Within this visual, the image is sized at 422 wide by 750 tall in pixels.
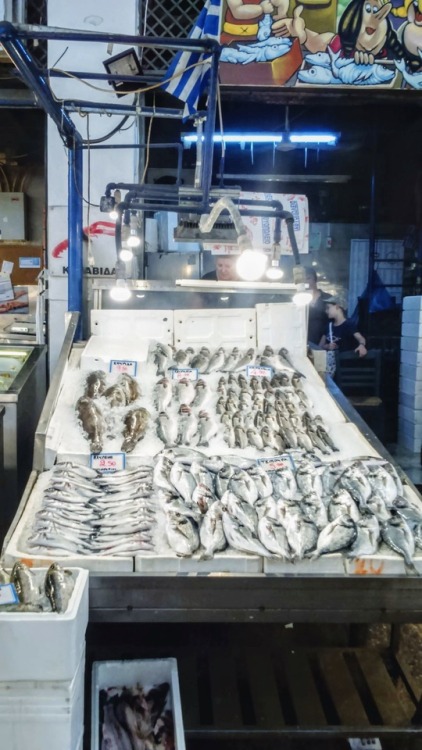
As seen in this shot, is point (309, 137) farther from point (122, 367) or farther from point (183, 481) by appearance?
point (183, 481)

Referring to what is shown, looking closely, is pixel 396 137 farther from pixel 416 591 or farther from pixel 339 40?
pixel 416 591

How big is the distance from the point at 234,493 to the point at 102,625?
68.3 inches

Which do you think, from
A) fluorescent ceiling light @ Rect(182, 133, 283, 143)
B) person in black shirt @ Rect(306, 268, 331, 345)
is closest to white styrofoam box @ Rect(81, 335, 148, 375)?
person in black shirt @ Rect(306, 268, 331, 345)

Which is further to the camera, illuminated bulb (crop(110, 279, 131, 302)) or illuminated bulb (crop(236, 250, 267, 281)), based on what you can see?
illuminated bulb (crop(110, 279, 131, 302))

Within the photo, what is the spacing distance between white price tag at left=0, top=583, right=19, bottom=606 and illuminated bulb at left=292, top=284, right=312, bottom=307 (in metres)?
3.47

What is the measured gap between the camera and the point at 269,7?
21.7 ft

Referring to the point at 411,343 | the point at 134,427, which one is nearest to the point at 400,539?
the point at 134,427

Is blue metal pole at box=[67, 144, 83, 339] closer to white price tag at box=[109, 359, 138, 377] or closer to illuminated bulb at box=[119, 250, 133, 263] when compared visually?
illuminated bulb at box=[119, 250, 133, 263]

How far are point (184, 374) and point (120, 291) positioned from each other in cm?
97

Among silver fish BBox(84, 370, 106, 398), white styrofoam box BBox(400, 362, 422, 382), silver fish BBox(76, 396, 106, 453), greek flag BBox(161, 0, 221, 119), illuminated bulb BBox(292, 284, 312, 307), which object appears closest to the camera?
greek flag BBox(161, 0, 221, 119)

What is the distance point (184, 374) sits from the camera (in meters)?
4.53

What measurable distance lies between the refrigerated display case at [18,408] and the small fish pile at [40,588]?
200 cm

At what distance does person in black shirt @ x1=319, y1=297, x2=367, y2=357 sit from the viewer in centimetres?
757

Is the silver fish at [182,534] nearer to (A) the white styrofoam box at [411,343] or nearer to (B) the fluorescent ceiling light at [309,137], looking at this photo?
(A) the white styrofoam box at [411,343]
